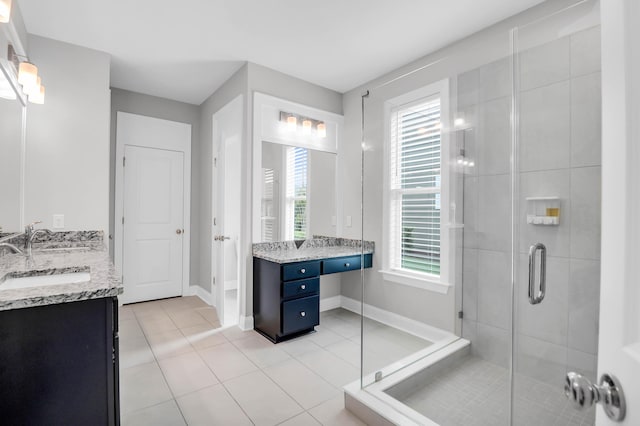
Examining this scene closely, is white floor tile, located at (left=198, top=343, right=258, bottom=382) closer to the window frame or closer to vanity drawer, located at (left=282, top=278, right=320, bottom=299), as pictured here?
vanity drawer, located at (left=282, top=278, right=320, bottom=299)

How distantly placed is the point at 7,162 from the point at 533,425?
332 centimetres

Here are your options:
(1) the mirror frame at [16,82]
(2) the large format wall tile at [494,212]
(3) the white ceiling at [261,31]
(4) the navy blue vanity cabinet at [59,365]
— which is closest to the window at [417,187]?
(2) the large format wall tile at [494,212]

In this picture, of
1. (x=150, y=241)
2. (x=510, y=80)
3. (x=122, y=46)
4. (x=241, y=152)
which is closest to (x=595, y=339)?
(x=510, y=80)

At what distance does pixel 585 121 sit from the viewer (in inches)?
47.1

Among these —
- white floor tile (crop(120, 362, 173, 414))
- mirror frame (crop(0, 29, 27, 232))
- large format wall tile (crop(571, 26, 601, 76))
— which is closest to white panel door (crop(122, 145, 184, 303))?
mirror frame (crop(0, 29, 27, 232))

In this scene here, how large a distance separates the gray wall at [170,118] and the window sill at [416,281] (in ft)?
8.67

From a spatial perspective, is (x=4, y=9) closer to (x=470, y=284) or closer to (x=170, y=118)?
(x=170, y=118)

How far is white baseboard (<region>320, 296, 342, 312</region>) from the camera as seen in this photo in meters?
3.68

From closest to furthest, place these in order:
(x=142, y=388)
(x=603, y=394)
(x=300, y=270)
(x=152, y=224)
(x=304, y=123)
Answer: (x=603, y=394), (x=142, y=388), (x=300, y=270), (x=304, y=123), (x=152, y=224)

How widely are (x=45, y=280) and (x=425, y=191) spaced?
2499 mm

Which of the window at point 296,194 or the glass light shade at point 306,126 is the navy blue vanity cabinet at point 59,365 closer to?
the window at point 296,194

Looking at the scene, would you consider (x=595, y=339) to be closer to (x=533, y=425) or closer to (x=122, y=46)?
(x=533, y=425)

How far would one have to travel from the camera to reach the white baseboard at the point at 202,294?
154 inches

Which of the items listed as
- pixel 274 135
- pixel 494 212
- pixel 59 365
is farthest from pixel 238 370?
pixel 274 135
